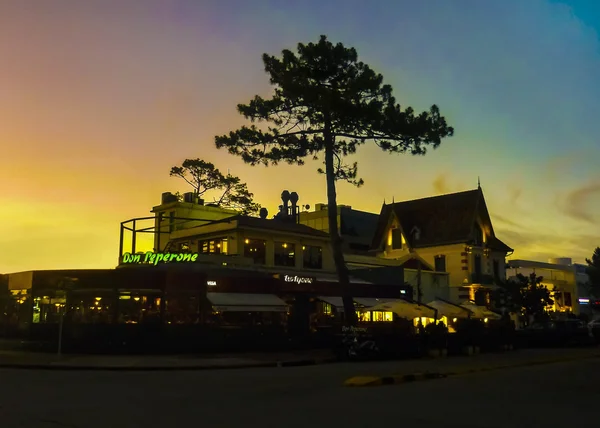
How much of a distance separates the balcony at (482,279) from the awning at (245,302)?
27.6 m

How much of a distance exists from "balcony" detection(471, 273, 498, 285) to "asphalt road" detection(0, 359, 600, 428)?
120 feet

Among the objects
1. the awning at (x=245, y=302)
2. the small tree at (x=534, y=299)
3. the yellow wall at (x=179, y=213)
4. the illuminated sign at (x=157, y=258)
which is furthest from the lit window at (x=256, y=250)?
the small tree at (x=534, y=299)

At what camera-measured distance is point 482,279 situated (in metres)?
58.0

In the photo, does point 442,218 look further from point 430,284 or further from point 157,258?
point 157,258

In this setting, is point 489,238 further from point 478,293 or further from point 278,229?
point 278,229

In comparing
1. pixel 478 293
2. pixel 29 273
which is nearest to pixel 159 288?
pixel 29 273

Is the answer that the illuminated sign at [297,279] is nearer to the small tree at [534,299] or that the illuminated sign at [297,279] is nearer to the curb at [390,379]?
the curb at [390,379]

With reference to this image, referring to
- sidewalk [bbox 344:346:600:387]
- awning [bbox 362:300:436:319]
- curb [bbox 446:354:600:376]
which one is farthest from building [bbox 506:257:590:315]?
sidewalk [bbox 344:346:600:387]

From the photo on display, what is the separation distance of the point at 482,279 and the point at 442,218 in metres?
7.25

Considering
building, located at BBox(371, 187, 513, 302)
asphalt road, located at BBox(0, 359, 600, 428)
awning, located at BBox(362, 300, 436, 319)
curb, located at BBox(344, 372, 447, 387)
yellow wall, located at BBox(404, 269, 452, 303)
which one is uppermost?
building, located at BBox(371, 187, 513, 302)

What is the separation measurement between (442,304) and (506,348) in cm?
442

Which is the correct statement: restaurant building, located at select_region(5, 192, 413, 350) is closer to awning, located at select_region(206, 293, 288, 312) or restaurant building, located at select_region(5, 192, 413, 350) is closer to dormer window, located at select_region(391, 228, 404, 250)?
awning, located at select_region(206, 293, 288, 312)

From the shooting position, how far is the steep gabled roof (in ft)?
196

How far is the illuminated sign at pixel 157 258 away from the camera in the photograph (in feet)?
120
